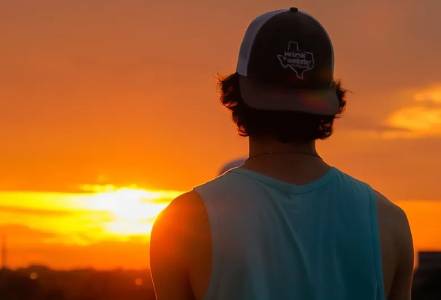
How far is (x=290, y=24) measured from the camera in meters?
4.07

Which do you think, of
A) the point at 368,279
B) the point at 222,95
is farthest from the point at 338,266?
the point at 222,95

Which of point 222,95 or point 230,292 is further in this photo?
point 222,95

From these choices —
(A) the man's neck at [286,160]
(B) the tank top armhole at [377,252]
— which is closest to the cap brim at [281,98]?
(A) the man's neck at [286,160]

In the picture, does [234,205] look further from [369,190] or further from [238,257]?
[369,190]

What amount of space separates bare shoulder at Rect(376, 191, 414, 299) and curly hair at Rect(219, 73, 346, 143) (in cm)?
26

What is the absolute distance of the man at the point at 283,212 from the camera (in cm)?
389

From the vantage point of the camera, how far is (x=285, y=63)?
Result: 4.02 meters

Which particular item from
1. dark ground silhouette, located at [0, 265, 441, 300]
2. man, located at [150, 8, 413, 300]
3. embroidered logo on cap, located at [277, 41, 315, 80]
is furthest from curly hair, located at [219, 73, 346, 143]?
dark ground silhouette, located at [0, 265, 441, 300]

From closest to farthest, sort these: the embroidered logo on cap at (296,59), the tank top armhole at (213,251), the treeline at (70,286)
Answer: the tank top armhole at (213,251), the embroidered logo on cap at (296,59), the treeline at (70,286)

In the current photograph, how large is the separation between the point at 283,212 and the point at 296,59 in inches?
17.2

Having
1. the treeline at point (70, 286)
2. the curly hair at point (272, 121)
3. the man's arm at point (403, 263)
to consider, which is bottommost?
the treeline at point (70, 286)

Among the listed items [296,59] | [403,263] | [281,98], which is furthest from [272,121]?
[403,263]

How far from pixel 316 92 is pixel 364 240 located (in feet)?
1.47

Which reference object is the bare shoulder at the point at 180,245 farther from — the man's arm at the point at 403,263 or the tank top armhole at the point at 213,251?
the man's arm at the point at 403,263
